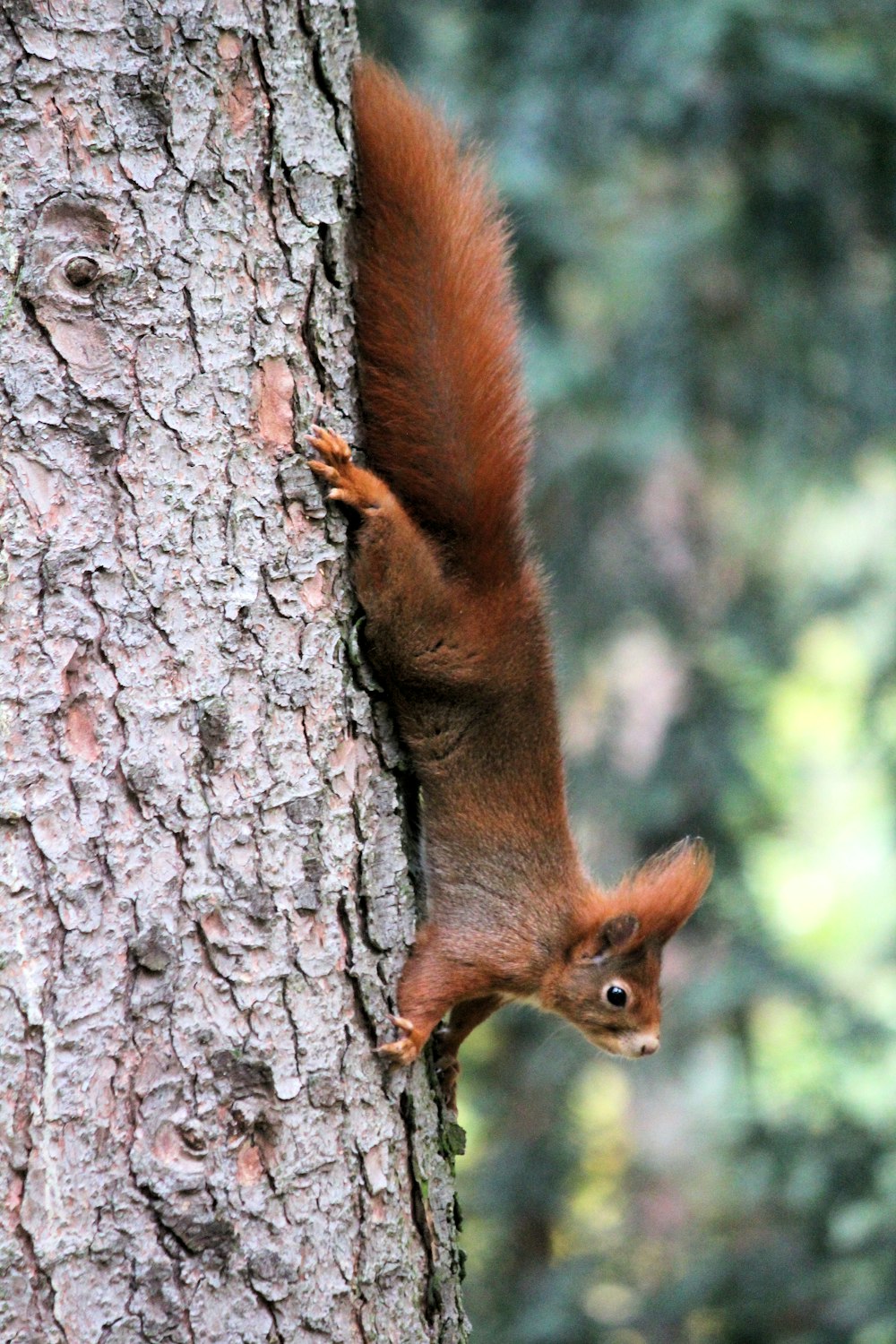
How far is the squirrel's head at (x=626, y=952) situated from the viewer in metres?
2.50

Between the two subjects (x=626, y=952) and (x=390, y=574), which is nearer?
(x=390, y=574)

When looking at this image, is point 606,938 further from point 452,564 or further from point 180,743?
point 180,743

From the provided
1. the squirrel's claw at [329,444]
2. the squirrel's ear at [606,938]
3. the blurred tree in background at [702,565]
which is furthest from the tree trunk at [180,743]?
the blurred tree in background at [702,565]

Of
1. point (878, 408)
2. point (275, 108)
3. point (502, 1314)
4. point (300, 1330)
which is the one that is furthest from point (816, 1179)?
point (275, 108)

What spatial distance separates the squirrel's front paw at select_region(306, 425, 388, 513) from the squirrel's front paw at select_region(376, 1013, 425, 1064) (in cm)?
66

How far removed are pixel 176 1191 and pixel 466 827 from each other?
733 mm

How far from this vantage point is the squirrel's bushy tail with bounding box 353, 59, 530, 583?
1.93 m

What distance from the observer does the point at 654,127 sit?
13.5 ft

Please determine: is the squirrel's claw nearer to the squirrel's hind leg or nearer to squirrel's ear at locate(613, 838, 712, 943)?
the squirrel's hind leg

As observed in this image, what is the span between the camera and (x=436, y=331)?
199 centimetres

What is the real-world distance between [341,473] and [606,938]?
107 cm

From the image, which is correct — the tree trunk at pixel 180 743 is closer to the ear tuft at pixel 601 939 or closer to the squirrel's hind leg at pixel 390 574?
the squirrel's hind leg at pixel 390 574

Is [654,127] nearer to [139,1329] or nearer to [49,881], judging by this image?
[49,881]

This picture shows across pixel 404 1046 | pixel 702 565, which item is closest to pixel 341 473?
pixel 404 1046
